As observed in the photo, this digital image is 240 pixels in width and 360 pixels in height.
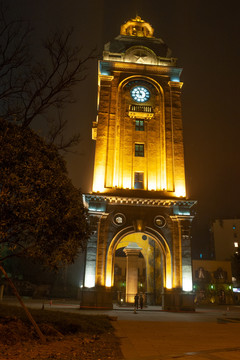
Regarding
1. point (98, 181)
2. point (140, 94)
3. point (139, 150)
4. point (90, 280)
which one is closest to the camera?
point (90, 280)

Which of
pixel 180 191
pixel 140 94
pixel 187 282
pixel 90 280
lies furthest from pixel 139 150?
pixel 90 280

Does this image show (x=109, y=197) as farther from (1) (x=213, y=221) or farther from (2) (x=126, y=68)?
(1) (x=213, y=221)

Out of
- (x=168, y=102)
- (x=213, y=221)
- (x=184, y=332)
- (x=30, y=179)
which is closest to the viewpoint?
(x=30, y=179)

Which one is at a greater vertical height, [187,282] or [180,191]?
[180,191]

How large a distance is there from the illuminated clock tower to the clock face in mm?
122

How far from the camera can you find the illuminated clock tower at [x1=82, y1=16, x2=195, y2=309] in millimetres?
27828

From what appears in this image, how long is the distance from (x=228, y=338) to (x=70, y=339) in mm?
6724

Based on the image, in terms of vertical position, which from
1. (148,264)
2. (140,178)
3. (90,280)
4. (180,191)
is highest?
(140,178)

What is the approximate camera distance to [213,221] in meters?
78.7

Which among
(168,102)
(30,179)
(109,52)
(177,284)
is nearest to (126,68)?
(109,52)

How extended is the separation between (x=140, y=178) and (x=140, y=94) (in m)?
10.6

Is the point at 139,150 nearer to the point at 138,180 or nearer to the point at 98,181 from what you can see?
the point at 138,180

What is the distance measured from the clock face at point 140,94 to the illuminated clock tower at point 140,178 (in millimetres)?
122

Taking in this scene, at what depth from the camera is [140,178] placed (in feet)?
105
